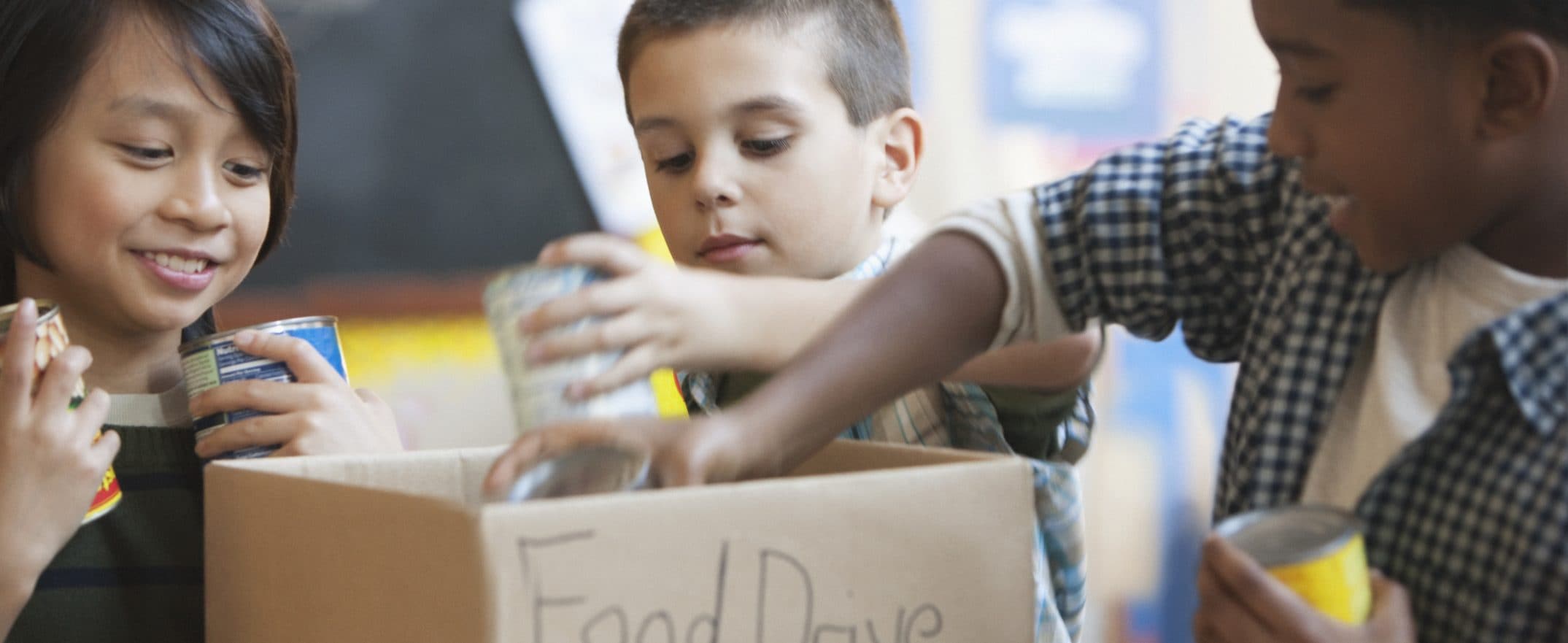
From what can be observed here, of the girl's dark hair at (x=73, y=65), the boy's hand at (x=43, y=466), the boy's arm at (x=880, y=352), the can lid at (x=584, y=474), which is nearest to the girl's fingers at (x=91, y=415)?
the boy's hand at (x=43, y=466)

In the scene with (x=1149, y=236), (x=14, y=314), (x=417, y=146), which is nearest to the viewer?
(x=1149, y=236)

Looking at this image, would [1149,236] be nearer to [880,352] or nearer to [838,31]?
[880,352]

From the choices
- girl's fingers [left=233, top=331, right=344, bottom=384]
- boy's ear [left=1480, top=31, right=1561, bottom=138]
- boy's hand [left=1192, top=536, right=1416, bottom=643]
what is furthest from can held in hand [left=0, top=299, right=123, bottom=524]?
boy's ear [left=1480, top=31, right=1561, bottom=138]

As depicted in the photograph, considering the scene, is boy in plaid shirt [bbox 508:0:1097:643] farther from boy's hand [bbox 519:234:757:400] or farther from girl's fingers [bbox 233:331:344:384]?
girl's fingers [bbox 233:331:344:384]

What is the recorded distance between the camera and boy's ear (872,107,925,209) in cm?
133

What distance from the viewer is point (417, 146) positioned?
2.31 metres

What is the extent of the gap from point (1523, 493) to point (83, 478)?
2.83 feet

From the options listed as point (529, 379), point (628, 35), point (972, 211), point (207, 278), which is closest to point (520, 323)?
point (529, 379)

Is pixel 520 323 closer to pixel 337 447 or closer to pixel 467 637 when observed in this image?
pixel 467 637

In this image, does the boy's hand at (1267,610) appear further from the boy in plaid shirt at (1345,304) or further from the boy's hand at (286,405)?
the boy's hand at (286,405)

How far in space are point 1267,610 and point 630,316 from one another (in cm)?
32

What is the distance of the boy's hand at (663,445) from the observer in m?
0.69

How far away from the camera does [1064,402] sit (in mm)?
1023

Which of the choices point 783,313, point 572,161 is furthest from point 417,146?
point 783,313
